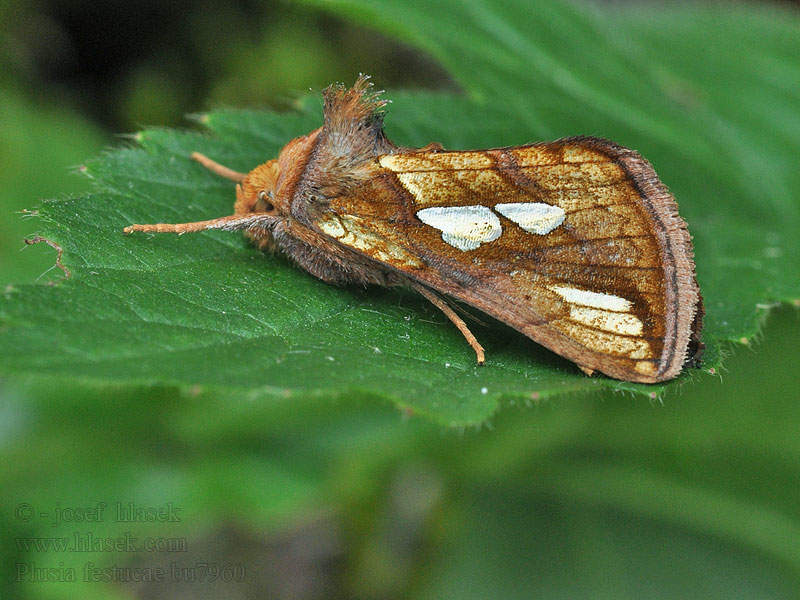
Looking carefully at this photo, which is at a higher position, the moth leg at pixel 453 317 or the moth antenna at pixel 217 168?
the moth antenna at pixel 217 168

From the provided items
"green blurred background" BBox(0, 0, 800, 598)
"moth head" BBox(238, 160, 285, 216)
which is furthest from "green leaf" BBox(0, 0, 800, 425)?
"green blurred background" BBox(0, 0, 800, 598)

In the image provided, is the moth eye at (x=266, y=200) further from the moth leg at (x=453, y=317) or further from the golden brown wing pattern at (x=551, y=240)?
the moth leg at (x=453, y=317)

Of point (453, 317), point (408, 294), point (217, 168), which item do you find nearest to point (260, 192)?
point (217, 168)

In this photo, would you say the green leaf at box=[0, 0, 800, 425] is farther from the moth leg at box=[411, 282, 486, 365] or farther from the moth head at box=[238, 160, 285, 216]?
the moth head at box=[238, 160, 285, 216]

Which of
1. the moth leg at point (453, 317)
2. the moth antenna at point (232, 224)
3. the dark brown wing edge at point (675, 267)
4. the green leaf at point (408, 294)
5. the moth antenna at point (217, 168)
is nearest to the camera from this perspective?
the green leaf at point (408, 294)

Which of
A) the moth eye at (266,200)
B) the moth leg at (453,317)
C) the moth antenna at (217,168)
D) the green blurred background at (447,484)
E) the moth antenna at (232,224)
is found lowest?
the green blurred background at (447,484)

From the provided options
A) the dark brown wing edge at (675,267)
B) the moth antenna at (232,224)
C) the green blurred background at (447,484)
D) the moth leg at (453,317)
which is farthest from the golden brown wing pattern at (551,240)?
the green blurred background at (447,484)

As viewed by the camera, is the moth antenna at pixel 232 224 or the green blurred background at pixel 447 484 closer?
the moth antenna at pixel 232 224
